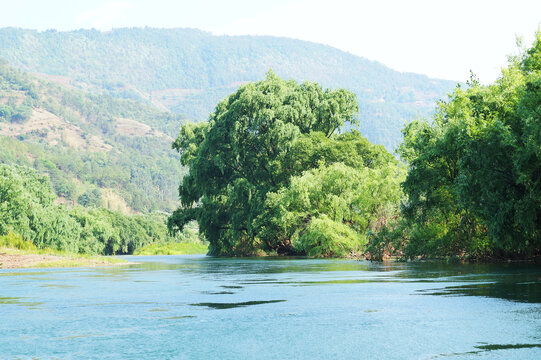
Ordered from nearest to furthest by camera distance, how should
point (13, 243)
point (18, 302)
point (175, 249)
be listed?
1. point (18, 302)
2. point (13, 243)
3. point (175, 249)

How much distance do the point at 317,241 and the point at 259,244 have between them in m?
17.2

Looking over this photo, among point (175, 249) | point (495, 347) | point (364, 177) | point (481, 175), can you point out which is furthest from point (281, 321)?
point (175, 249)

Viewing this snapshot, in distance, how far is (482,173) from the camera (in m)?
28.0

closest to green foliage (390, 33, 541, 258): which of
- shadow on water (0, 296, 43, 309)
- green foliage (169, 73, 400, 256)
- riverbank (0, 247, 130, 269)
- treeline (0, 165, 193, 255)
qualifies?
green foliage (169, 73, 400, 256)

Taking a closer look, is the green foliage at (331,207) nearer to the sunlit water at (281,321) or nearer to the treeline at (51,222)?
the treeline at (51,222)

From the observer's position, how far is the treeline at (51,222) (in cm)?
7331

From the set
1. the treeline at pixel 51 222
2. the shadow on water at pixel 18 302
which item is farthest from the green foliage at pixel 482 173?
the treeline at pixel 51 222

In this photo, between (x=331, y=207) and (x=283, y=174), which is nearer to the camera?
(x=331, y=207)

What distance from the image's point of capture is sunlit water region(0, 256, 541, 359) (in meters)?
11.1

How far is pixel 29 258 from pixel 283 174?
91.3 feet

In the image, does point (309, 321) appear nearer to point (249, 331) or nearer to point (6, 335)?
point (249, 331)

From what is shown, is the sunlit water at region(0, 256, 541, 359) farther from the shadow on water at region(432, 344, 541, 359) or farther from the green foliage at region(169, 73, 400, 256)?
the green foliage at region(169, 73, 400, 256)

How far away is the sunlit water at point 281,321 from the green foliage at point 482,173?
521cm

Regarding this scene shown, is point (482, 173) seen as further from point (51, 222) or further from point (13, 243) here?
point (51, 222)
